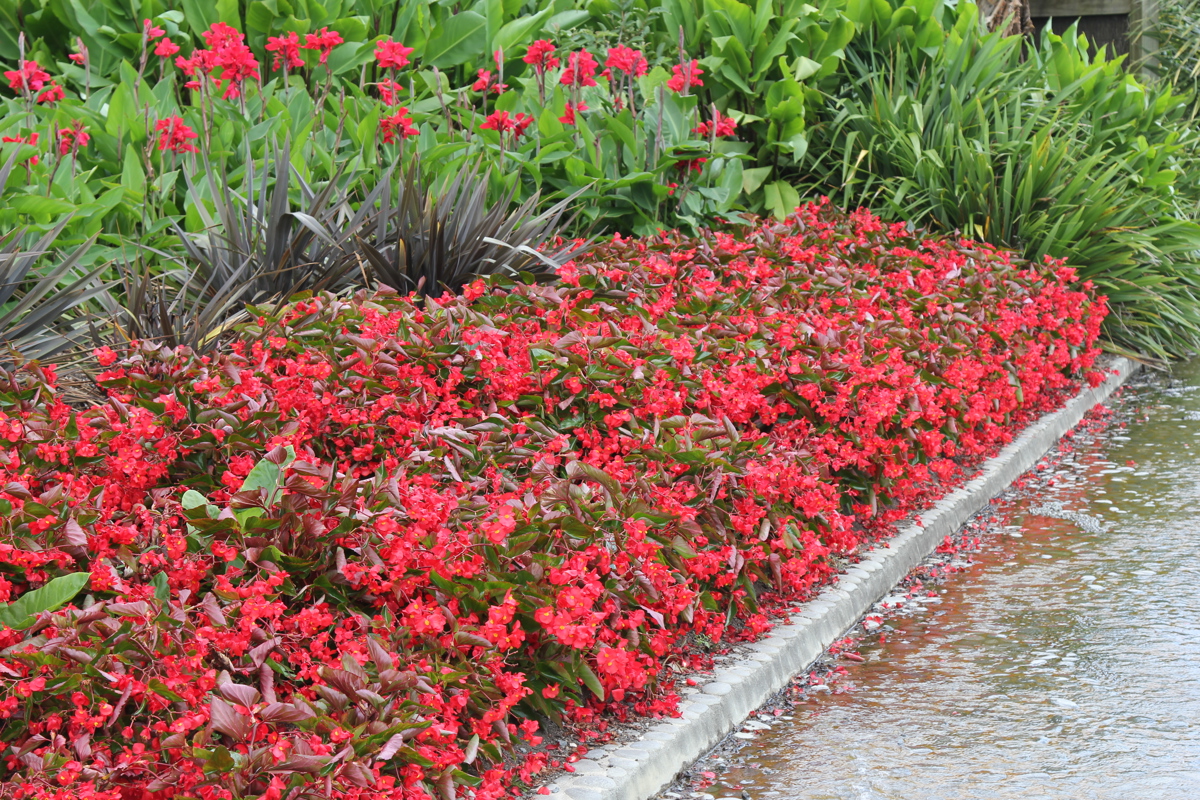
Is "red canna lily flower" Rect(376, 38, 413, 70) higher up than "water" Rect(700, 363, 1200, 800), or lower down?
higher up

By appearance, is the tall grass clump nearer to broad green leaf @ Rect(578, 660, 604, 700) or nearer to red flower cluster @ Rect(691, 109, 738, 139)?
red flower cluster @ Rect(691, 109, 738, 139)

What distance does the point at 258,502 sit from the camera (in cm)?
314

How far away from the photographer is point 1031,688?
404 centimetres

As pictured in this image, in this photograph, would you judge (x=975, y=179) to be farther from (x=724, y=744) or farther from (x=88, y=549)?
(x=88, y=549)

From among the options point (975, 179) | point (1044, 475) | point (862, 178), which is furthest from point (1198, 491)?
point (862, 178)

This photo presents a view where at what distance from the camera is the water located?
3434 mm

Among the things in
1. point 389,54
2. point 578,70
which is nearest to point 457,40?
point 578,70

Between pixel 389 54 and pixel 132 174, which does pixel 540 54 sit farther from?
pixel 132 174

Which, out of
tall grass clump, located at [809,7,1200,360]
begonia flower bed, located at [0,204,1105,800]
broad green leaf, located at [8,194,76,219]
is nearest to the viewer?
begonia flower bed, located at [0,204,1105,800]

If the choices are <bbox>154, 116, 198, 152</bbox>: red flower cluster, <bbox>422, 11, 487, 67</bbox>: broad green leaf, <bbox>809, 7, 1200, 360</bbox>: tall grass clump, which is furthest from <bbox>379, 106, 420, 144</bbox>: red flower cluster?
<bbox>809, 7, 1200, 360</bbox>: tall grass clump

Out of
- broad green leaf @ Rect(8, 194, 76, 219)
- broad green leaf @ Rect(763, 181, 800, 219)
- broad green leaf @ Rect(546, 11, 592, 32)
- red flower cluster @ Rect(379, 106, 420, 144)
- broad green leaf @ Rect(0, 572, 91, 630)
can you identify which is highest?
broad green leaf @ Rect(546, 11, 592, 32)

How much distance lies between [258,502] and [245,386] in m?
0.93

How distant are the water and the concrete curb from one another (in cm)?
14

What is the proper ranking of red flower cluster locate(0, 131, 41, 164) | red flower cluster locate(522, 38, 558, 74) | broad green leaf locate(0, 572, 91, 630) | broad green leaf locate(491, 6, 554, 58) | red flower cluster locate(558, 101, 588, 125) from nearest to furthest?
1. broad green leaf locate(0, 572, 91, 630)
2. red flower cluster locate(0, 131, 41, 164)
3. red flower cluster locate(522, 38, 558, 74)
4. red flower cluster locate(558, 101, 588, 125)
5. broad green leaf locate(491, 6, 554, 58)
